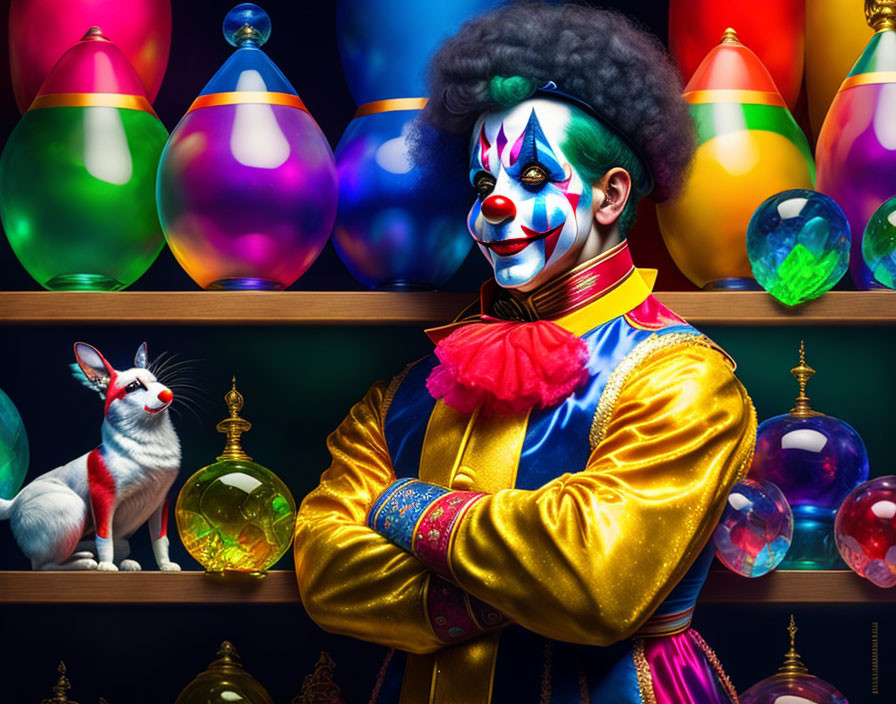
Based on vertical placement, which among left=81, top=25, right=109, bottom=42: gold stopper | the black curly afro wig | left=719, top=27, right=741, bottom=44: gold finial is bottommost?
the black curly afro wig

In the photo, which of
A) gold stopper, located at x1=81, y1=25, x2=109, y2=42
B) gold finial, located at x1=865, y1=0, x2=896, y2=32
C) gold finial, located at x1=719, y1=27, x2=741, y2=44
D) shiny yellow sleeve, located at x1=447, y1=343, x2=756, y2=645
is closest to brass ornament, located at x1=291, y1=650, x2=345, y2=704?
shiny yellow sleeve, located at x1=447, y1=343, x2=756, y2=645

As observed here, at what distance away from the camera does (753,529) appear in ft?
5.25

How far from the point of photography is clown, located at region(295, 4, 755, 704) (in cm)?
140

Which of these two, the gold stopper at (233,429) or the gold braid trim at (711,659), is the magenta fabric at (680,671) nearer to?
the gold braid trim at (711,659)

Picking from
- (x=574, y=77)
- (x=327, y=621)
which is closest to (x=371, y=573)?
(x=327, y=621)

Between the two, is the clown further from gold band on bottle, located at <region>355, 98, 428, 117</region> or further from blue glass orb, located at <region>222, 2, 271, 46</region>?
blue glass orb, located at <region>222, 2, 271, 46</region>

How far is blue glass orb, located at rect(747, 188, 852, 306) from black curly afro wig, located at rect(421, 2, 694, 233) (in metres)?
0.14

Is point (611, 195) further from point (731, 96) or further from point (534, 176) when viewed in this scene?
point (731, 96)

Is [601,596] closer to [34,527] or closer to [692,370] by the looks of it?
[692,370]

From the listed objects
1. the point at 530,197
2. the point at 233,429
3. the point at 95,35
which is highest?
the point at 95,35

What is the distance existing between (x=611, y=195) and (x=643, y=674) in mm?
551

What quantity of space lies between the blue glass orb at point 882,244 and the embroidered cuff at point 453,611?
2.14ft

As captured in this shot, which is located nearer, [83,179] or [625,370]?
[625,370]

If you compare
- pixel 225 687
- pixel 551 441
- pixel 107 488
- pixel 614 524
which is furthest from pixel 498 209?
pixel 225 687
